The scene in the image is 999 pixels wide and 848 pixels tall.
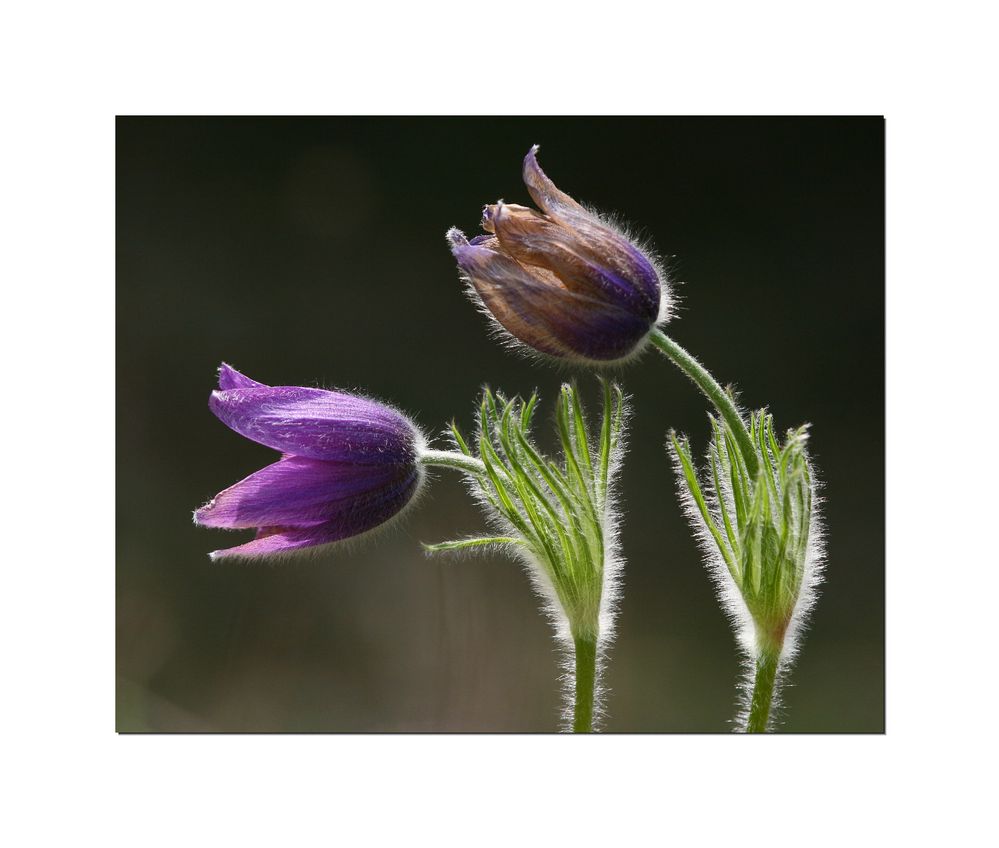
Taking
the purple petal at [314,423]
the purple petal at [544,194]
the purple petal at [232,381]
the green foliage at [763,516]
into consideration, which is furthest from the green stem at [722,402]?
the purple petal at [232,381]

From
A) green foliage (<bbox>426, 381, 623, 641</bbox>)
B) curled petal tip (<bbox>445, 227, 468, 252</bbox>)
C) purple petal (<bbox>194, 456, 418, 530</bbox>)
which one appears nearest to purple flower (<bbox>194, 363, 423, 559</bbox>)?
purple petal (<bbox>194, 456, 418, 530</bbox>)

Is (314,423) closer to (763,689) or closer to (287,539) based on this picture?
(287,539)

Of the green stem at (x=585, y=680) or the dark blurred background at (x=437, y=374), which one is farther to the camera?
the dark blurred background at (x=437, y=374)

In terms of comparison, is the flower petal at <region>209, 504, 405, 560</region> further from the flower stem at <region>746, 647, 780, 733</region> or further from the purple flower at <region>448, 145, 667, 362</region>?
the flower stem at <region>746, 647, 780, 733</region>

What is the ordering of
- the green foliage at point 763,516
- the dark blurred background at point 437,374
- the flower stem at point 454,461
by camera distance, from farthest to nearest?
1. the dark blurred background at point 437,374
2. the flower stem at point 454,461
3. the green foliage at point 763,516

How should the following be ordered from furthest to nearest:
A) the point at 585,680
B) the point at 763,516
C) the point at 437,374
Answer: the point at 437,374 → the point at 585,680 → the point at 763,516

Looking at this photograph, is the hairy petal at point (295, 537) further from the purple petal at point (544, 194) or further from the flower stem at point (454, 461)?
the purple petal at point (544, 194)

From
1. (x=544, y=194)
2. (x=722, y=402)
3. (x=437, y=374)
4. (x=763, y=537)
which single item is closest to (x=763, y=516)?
(x=763, y=537)

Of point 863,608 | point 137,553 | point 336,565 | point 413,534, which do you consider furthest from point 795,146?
point 137,553
